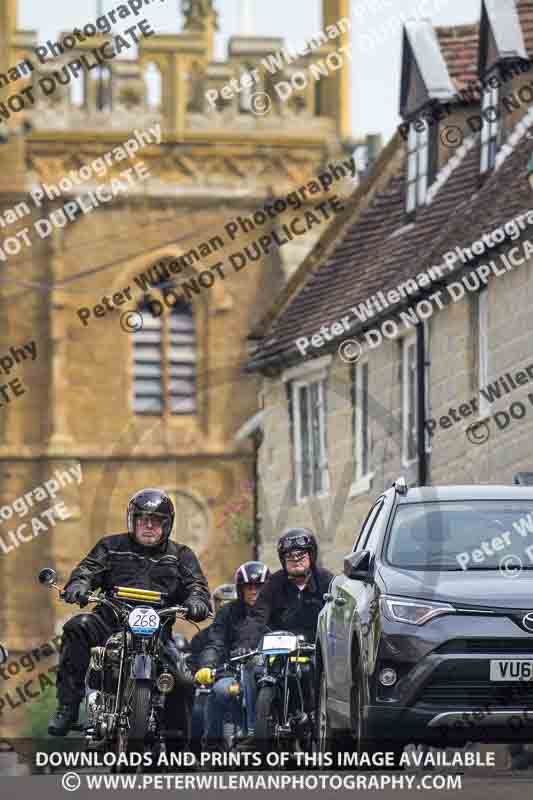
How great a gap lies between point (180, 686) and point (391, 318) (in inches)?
637

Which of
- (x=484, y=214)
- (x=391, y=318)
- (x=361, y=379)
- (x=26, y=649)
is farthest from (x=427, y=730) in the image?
(x=26, y=649)

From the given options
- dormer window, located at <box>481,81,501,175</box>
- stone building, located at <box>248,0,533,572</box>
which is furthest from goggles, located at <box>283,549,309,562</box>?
dormer window, located at <box>481,81,501,175</box>

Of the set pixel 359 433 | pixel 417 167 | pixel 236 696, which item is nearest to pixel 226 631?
pixel 236 696

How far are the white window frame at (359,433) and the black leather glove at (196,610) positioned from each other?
17.5m

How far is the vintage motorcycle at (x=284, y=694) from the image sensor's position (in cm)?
1659

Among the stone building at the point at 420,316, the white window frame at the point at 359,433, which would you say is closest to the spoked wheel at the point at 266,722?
the stone building at the point at 420,316

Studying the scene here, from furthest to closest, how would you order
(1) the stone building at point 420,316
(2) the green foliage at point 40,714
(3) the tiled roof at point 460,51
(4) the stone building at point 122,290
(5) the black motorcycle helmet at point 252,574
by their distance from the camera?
(4) the stone building at point 122,290 < (2) the green foliage at point 40,714 < (3) the tiled roof at point 460,51 < (1) the stone building at point 420,316 < (5) the black motorcycle helmet at point 252,574

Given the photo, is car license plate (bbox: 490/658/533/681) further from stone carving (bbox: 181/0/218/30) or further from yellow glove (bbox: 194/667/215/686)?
stone carving (bbox: 181/0/218/30)

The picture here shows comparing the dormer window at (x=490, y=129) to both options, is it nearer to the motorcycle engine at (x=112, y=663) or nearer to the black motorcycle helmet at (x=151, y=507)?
the black motorcycle helmet at (x=151, y=507)

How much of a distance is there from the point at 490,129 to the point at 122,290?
33.9 m

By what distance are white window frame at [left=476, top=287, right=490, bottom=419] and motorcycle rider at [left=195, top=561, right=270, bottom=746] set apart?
8.76 metres

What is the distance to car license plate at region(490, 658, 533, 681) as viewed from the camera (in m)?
14.3

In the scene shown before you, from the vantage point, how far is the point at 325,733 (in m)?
16.1

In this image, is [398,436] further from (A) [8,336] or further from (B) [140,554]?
(A) [8,336]
